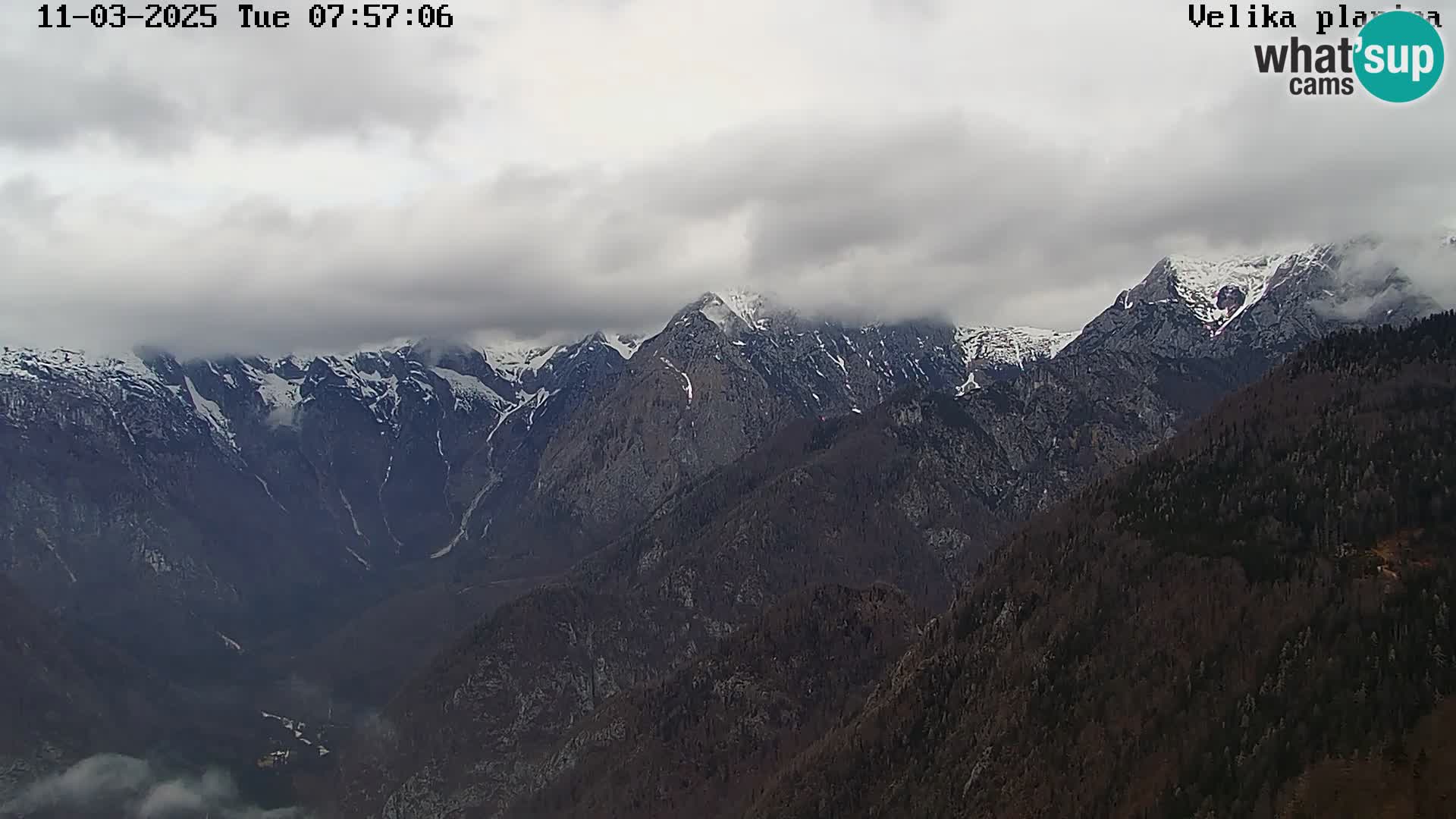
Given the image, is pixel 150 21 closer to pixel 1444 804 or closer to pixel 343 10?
pixel 343 10

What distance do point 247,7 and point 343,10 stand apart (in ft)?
43.2

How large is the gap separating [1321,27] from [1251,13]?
1164cm

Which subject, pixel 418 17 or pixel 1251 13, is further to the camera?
pixel 1251 13

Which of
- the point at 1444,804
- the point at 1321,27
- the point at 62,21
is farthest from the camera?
the point at 1321,27

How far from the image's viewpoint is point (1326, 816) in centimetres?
19400

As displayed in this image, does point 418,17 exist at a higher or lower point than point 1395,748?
higher

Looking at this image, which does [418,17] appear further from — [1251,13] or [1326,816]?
[1326,816]

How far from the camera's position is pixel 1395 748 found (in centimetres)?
19900

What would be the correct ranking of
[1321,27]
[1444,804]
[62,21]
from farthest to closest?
1. [1321,27]
2. [1444,804]
3. [62,21]

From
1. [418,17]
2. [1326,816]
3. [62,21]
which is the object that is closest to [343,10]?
[418,17]

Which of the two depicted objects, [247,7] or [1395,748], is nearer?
[247,7]

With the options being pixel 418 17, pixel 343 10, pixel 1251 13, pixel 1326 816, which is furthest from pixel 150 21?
pixel 1326 816

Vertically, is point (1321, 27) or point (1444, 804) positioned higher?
point (1321, 27)

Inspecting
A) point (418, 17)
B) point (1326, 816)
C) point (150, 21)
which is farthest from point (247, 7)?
point (1326, 816)
